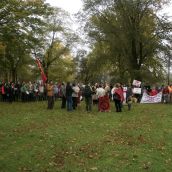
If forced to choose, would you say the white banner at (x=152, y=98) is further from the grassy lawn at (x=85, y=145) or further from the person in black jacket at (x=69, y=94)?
the grassy lawn at (x=85, y=145)

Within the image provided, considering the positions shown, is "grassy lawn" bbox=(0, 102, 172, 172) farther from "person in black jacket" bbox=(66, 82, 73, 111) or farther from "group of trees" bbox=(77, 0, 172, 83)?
"group of trees" bbox=(77, 0, 172, 83)

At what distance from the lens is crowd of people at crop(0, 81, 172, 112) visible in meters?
26.9

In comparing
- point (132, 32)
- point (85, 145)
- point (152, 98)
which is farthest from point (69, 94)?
point (132, 32)

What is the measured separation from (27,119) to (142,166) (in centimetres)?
1062

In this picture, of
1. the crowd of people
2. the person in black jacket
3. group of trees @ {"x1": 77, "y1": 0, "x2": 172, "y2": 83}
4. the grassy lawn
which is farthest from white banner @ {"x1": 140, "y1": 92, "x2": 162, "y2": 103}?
the grassy lawn

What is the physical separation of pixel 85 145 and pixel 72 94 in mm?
13260

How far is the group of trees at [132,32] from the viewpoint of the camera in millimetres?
48094

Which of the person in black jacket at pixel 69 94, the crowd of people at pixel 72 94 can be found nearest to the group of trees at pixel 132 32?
the crowd of people at pixel 72 94

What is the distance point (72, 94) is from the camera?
27500 millimetres

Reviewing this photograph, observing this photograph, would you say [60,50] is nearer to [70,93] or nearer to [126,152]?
[70,93]

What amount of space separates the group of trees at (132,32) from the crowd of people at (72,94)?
937 cm

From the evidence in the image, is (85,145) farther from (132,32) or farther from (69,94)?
(132,32)

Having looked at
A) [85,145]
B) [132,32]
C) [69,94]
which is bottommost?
[85,145]

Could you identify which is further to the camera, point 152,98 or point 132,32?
point 132,32
